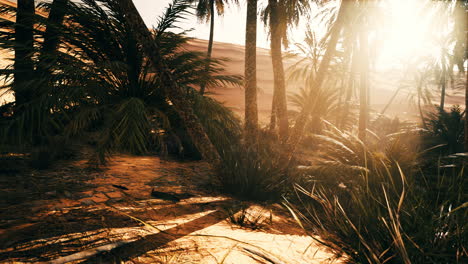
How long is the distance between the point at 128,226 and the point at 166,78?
6.48ft

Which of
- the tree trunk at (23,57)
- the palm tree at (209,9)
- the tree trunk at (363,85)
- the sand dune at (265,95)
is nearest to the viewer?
the tree trunk at (23,57)

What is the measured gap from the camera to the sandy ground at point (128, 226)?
1973mm

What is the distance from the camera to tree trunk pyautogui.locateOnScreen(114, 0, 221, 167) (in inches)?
134

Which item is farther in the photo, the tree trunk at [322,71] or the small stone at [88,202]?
the tree trunk at [322,71]

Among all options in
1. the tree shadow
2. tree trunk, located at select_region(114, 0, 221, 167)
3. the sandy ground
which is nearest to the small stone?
the sandy ground

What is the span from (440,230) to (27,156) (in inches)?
243

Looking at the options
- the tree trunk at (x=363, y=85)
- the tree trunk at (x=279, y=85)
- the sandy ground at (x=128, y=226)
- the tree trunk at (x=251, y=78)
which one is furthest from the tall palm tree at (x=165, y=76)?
the tree trunk at (x=363, y=85)

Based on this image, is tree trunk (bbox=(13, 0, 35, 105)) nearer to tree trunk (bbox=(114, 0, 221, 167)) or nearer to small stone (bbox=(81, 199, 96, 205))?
tree trunk (bbox=(114, 0, 221, 167))

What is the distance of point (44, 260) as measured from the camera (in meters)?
1.76

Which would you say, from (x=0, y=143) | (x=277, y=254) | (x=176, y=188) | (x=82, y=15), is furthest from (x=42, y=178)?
(x=277, y=254)

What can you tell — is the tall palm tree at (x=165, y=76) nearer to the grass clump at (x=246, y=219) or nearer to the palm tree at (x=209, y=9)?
the grass clump at (x=246, y=219)

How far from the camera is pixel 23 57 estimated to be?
12.9 ft

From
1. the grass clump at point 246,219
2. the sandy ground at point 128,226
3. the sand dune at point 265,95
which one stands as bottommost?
the grass clump at point 246,219

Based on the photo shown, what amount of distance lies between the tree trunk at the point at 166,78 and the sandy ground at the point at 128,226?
2.53 feet
